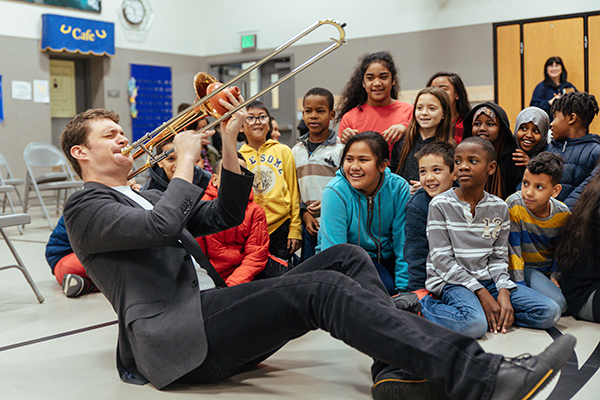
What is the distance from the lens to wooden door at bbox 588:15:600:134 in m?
6.38

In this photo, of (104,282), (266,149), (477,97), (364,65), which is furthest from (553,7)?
(104,282)

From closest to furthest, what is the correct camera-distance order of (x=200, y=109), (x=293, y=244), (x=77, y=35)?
(x=200, y=109) → (x=293, y=244) → (x=77, y=35)

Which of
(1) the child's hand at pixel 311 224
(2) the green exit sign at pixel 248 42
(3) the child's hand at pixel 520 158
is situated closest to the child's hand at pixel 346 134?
(1) the child's hand at pixel 311 224

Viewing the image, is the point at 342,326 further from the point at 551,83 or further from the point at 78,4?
the point at 78,4

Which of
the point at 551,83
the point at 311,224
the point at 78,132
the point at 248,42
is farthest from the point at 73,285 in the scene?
the point at 248,42

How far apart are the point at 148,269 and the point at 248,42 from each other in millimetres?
7861

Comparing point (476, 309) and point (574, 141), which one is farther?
point (574, 141)

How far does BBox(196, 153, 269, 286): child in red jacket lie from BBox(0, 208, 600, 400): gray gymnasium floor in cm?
57

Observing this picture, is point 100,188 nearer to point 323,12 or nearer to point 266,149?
point 266,149

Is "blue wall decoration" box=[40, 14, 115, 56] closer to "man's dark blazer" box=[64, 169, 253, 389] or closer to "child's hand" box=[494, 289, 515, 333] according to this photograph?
"man's dark blazer" box=[64, 169, 253, 389]

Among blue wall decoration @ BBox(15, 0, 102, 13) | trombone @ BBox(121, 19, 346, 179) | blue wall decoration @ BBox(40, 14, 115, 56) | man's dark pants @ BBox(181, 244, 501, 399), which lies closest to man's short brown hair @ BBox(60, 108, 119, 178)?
trombone @ BBox(121, 19, 346, 179)

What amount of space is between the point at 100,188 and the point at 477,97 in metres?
6.28

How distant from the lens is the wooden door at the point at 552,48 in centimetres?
653

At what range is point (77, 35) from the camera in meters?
7.82
